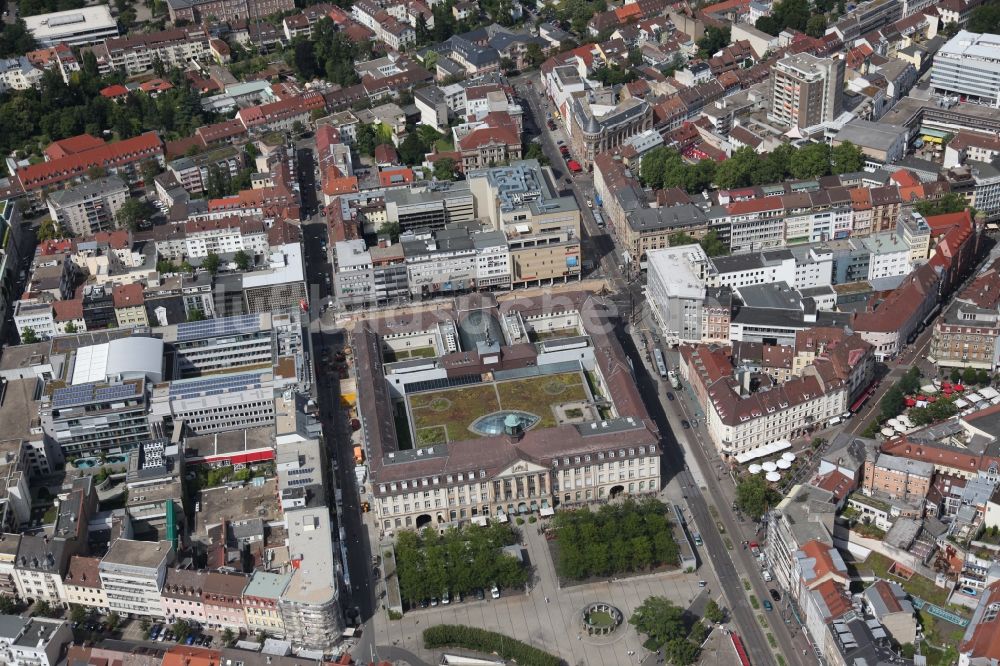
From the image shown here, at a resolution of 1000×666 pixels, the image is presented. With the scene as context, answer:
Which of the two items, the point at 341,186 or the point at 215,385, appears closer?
the point at 215,385

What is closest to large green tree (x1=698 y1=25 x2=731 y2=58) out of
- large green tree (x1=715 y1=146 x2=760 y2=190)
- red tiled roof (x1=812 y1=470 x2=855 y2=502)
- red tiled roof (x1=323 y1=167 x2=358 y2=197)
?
large green tree (x1=715 y1=146 x2=760 y2=190)

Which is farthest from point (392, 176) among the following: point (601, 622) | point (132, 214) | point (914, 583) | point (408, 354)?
point (914, 583)

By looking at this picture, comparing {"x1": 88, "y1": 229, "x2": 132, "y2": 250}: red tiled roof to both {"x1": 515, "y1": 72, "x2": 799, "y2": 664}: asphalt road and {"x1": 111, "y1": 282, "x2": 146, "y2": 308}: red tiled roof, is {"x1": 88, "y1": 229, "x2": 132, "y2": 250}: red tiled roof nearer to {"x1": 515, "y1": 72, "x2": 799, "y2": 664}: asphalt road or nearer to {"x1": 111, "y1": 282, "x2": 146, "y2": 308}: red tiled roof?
{"x1": 111, "y1": 282, "x2": 146, "y2": 308}: red tiled roof

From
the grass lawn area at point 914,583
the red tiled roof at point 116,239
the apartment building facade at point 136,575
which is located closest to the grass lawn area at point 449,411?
the apartment building facade at point 136,575

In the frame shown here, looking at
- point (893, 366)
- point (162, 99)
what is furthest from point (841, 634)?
point (162, 99)

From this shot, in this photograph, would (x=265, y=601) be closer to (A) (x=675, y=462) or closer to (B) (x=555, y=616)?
(B) (x=555, y=616)
